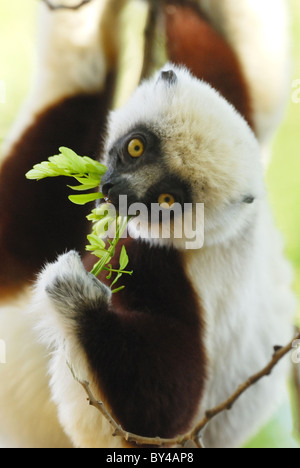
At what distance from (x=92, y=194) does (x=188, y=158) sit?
21 centimetres

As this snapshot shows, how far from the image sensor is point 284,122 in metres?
1.37

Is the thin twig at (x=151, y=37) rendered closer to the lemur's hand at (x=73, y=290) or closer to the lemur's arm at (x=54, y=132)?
the lemur's arm at (x=54, y=132)

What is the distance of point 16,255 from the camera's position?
1398mm

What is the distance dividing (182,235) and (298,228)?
Answer: 0.39 m

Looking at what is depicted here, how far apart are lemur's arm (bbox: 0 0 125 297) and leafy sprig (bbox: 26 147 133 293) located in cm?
25

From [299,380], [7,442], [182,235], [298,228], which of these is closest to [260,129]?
[298,228]

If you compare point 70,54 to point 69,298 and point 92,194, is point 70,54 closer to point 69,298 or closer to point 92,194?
point 92,194

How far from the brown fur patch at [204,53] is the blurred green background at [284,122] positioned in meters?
0.12

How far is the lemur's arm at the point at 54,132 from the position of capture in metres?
1.37

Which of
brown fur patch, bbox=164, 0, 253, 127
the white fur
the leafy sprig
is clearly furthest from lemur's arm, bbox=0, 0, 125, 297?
the leafy sprig

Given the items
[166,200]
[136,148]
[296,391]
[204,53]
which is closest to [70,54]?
[204,53]

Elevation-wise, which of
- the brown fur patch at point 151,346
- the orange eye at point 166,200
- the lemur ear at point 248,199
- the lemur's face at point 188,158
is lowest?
the brown fur patch at point 151,346

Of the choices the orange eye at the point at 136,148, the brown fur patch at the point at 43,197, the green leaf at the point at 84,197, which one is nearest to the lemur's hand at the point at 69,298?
the green leaf at the point at 84,197
